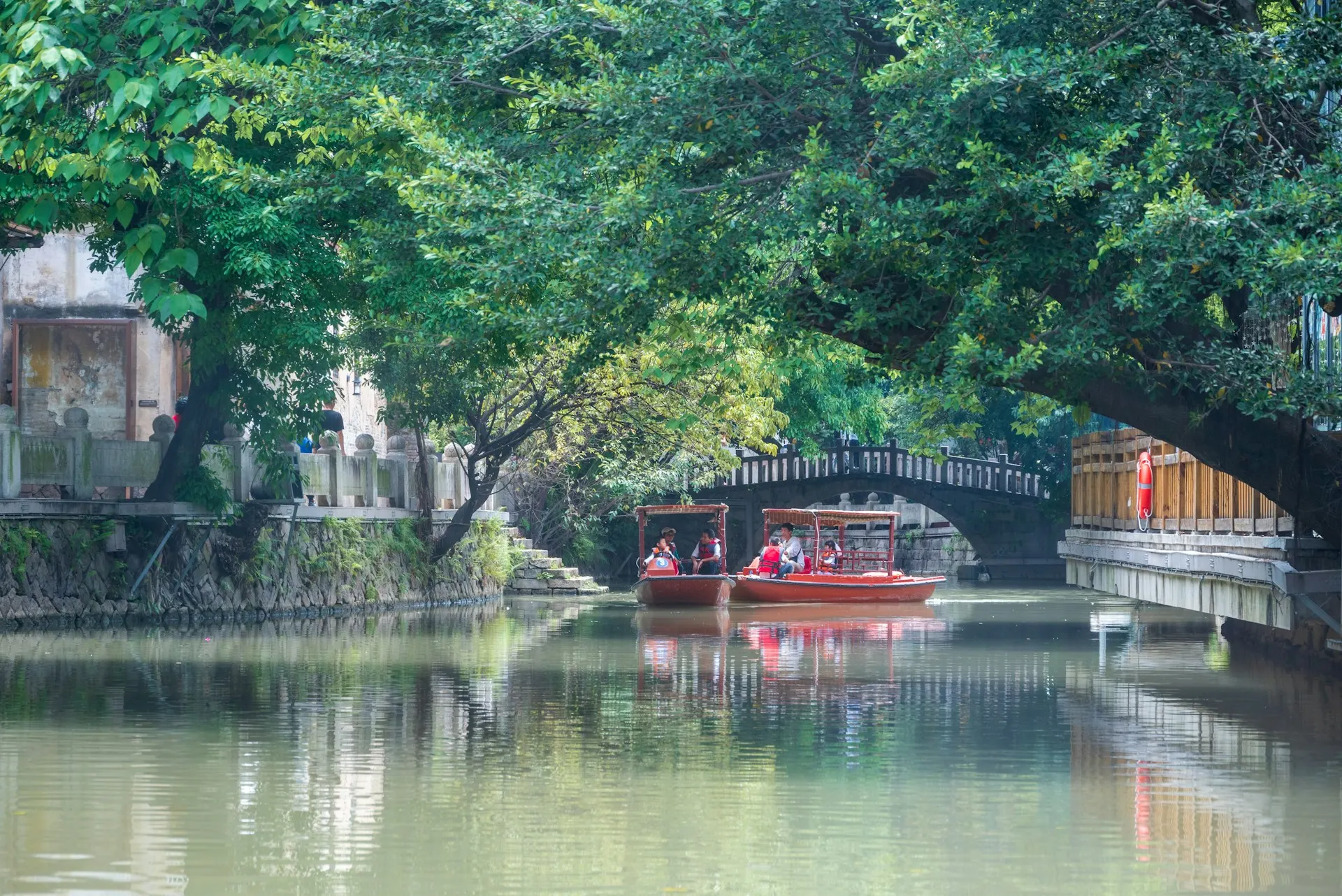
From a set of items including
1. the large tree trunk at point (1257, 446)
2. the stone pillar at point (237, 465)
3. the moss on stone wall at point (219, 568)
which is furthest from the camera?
the stone pillar at point (237, 465)

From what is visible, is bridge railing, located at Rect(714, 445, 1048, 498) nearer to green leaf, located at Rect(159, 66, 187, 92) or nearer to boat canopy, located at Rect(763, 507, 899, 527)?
boat canopy, located at Rect(763, 507, 899, 527)

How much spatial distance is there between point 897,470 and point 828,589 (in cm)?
1925

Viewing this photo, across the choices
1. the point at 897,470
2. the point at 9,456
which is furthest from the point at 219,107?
the point at 897,470

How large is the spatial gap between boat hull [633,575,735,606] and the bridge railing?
19420 millimetres

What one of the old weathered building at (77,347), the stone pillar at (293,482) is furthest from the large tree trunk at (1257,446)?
the old weathered building at (77,347)

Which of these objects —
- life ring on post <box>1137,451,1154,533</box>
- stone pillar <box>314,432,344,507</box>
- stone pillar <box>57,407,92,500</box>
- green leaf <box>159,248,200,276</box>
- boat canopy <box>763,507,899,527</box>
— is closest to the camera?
green leaf <box>159,248,200,276</box>

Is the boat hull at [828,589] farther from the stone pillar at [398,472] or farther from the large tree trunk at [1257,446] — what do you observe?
the large tree trunk at [1257,446]

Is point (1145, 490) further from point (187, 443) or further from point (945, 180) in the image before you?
point (187, 443)

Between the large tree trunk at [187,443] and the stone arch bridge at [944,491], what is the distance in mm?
30165

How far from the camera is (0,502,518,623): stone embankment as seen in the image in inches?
1059

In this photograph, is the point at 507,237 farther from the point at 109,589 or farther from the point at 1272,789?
the point at 109,589

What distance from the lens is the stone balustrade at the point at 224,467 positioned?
27156 mm

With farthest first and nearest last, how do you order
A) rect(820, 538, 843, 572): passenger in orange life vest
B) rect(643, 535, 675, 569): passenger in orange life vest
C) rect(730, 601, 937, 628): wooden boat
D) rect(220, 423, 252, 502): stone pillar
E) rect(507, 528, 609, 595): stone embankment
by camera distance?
rect(820, 538, 843, 572): passenger in orange life vest < rect(507, 528, 609, 595): stone embankment < rect(643, 535, 675, 569): passenger in orange life vest < rect(730, 601, 937, 628): wooden boat < rect(220, 423, 252, 502): stone pillar

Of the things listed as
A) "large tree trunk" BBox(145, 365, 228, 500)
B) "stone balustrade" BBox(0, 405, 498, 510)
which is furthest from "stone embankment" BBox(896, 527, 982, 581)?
"large tree trunk" BBox(145, 365, 228, 500)
